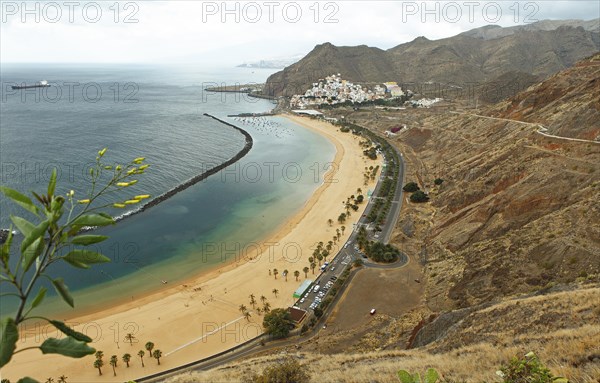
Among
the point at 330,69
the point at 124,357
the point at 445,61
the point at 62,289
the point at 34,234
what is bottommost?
the point at 124,357

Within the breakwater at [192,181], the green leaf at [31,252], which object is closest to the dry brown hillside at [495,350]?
the green leaf at [31,252]

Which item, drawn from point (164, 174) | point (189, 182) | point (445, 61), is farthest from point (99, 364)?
point (445, 61)

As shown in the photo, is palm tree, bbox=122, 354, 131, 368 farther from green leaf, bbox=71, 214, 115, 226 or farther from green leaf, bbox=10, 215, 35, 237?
green leaf, bbox=71, 214, 115, 226

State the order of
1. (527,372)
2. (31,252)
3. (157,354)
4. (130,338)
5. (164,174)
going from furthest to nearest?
(164,174)
(130,338)
(157,354)
(527,372)
(31,252)

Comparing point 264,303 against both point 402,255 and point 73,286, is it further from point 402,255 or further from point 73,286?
point 73,286

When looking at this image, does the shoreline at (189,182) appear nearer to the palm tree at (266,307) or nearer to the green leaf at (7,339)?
the palm tree at (266,307)

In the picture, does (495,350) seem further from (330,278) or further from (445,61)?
(445,61)
